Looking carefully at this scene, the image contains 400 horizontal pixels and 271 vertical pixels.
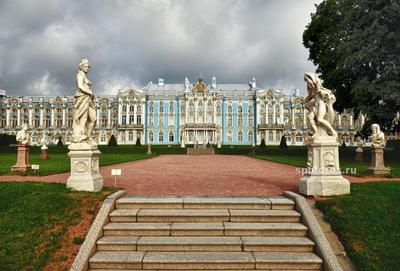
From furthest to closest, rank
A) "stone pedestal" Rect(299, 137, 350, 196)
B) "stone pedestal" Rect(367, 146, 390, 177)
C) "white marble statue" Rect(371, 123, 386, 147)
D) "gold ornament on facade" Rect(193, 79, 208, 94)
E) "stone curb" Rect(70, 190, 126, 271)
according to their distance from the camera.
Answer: "gold ornament on facade" Rect(193, 79, 208, 94) < "white marble statue" Rect(371, 123, 386, 147) < "stone pedestal" Rect(367, 146, 390, 177) < "stone pedestal" Rect(299, 137, 350, 196) < "stone curb" Rect(70, 190, 126, 271)

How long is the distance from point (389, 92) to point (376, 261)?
1472cm

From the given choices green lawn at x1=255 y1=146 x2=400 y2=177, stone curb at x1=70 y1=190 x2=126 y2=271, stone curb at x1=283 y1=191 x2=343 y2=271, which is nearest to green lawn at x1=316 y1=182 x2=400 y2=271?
stone curb at x1=283 y1=191 x2=343 y2=271

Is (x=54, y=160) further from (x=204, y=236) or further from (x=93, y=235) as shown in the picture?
(x=204, y=236)

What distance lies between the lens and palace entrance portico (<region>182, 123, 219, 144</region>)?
66.1 meters

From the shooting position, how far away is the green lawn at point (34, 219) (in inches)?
185

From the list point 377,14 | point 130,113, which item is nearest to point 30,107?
point 130,113

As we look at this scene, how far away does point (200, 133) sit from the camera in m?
66.8

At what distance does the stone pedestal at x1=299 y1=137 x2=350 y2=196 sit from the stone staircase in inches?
35.5

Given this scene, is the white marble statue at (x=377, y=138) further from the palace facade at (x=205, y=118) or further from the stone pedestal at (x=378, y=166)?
the palace facade at (x=205, y=118)

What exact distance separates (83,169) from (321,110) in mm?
5884

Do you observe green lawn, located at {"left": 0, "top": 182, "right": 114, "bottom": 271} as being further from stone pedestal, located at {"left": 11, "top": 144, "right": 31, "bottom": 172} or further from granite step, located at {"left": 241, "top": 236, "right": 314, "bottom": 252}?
stone pedestal, located at {"left": 11, "top": 144, "right": 31, "bottom": 172}

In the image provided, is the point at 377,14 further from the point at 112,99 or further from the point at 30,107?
the point at 30,107

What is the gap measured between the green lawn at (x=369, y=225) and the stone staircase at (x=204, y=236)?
62 centimetres

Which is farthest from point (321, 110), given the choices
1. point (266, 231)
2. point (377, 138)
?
point (377, 138)
